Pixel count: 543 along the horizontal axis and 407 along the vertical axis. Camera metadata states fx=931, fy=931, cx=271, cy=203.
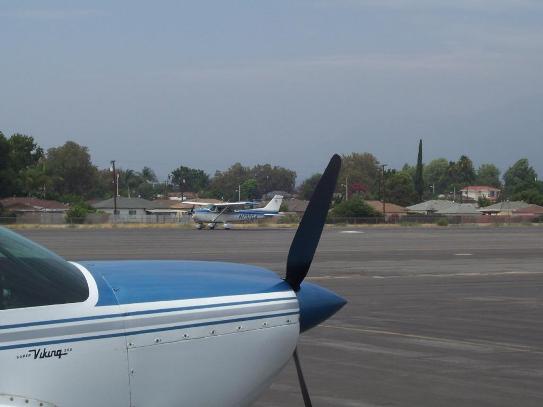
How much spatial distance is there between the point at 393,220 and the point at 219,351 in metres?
87.0

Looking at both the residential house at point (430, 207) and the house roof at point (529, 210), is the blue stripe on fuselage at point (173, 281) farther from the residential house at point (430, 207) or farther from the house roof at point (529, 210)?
the residential house at point (430, 207)

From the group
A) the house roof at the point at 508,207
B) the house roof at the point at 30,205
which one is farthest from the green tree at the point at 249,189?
the house roof at the point at 30,205

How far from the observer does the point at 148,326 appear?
4.81 m

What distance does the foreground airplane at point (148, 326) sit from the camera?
4398 mm

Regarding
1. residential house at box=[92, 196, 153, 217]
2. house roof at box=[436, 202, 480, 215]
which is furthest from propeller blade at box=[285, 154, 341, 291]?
house roof at box=[436, 202, 480, 215]

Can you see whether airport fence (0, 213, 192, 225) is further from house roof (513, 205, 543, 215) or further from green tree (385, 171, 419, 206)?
green tree (385, 171, 419, 206)

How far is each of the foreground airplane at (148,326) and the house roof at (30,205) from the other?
83.3 m

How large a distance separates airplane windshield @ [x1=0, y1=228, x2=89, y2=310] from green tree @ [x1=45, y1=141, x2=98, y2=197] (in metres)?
128

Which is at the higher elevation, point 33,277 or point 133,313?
point 33,277

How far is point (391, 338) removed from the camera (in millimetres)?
12234

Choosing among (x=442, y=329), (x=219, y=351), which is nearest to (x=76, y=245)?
(x=442, y=329)

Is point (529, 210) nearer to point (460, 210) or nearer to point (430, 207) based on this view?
point (460, 210)

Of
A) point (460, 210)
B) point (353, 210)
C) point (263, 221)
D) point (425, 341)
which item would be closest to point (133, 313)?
point (425, 341)

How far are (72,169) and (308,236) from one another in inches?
5220
